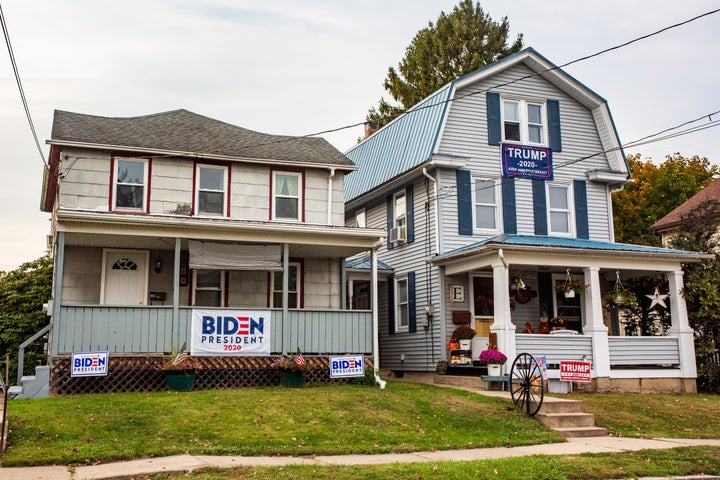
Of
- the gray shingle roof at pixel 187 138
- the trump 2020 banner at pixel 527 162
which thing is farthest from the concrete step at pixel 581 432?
the trump 2020 banner at pixel 527 162

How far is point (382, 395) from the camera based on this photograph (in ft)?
49.8

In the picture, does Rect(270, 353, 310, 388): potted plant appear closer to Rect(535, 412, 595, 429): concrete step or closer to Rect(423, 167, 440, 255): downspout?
Rect(535, 412, 595, 429): concrete step

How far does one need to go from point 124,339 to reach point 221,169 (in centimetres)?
553

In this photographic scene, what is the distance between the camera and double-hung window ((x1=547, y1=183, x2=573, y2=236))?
74.4ft

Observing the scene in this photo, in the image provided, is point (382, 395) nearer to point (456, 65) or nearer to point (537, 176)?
point (537, 176)

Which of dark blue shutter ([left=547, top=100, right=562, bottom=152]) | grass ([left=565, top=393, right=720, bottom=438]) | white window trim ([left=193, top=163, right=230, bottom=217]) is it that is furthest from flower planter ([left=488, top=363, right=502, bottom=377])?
dark blue shutter ([left=547, top=100, right=562, bottom=152])

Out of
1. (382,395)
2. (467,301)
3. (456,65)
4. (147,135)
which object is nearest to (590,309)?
(467,301)

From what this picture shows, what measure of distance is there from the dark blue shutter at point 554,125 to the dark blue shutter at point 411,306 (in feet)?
19.0

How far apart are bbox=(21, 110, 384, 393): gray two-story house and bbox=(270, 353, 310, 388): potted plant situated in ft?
1.70

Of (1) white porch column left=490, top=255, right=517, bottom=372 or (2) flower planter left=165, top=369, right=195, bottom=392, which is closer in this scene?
(2) flower planter left=165, top=369, right=195, bottom=392

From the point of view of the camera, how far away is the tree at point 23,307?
78.3 ft

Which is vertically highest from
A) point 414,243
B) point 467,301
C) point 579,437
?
point 414,243

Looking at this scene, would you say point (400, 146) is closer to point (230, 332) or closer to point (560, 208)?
point (560, 208)

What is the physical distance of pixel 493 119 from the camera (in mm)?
22344
